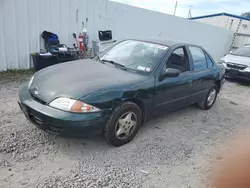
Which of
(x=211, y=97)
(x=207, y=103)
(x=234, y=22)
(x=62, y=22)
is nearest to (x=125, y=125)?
(x=207, y=103)

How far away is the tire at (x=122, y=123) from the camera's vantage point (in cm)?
321

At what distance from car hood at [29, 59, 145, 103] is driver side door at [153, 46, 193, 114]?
459 mm

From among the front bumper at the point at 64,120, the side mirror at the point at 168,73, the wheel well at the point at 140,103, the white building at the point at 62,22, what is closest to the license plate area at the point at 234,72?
the white building at the point at 62,22

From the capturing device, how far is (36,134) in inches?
138

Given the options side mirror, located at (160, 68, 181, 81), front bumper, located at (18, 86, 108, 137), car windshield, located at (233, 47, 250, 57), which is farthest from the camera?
car windshield, located at (233, 47, 250, 57)

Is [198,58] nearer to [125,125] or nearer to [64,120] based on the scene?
[125,125]

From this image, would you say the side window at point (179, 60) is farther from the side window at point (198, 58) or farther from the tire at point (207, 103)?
the tire at point (207, 103)

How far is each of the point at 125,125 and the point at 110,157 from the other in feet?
1.62

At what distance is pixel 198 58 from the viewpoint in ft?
15.9

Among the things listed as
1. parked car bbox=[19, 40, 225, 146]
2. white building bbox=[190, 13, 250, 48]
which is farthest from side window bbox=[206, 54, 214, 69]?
white building bbox=[190, 13, 250, 48]

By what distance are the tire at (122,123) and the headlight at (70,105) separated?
372 mm

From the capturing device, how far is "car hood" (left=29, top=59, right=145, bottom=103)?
308 centimetres

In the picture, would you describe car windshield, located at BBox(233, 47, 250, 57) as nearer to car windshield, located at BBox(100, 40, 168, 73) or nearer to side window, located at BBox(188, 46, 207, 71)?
side window, located at BBox(188, 46, 207, 71)

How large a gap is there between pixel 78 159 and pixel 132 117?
954 mm
